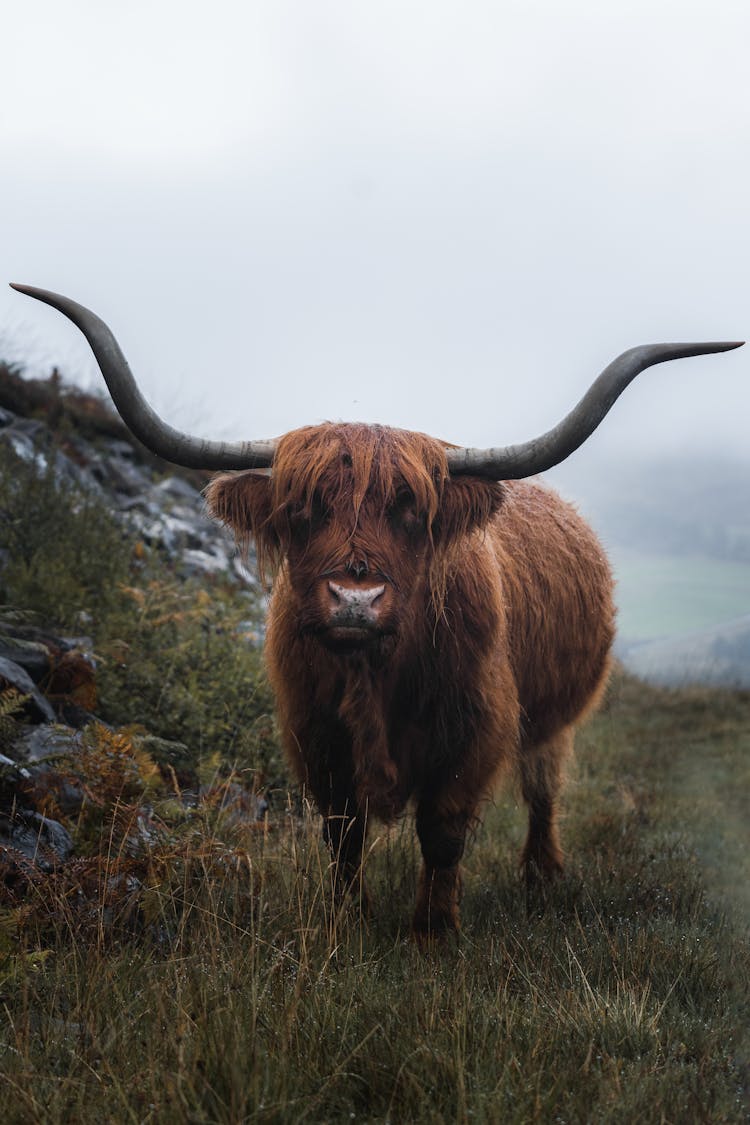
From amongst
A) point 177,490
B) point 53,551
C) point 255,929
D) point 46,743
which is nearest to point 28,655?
point 46,743

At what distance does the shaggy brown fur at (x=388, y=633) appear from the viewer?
3449 millimetres

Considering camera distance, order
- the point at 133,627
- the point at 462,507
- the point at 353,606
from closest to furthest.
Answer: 1. the point at 353,606
2. the point at 462,507
3. the point at 133,627

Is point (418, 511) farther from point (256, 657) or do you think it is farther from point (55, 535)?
point (55, 535)

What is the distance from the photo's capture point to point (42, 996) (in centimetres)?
299

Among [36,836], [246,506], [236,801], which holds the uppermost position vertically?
[246,506]

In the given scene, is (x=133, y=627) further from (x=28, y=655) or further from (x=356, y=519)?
(x=356, y=519)

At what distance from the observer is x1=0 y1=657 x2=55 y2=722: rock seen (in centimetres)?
472

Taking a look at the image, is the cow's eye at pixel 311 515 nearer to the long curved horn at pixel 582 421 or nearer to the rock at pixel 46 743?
the long curved horn at pixel 582 421

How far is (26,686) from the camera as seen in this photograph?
4.81 meters

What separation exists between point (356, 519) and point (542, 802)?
2898 mm

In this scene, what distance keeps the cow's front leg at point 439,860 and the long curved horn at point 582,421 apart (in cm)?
129

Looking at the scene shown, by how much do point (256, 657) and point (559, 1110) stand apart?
5.09 metres

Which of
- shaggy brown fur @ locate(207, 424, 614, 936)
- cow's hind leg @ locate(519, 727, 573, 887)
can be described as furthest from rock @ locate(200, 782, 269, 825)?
cow's hind leg @ locate(519, 727, 573, 887)

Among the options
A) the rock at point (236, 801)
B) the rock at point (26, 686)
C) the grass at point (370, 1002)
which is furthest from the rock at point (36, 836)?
the rock at point (26, 686)
